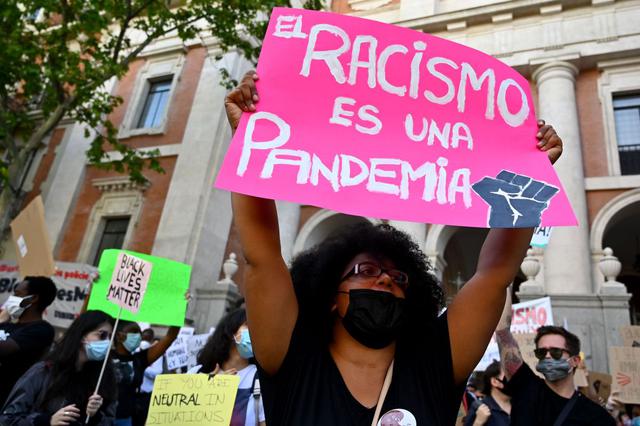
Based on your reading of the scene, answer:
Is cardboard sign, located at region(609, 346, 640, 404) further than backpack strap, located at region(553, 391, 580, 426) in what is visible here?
Yes

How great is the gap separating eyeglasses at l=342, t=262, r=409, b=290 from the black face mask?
0.33 feet

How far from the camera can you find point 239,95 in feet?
5.51

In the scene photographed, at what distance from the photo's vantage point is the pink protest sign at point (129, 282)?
4.34 meters

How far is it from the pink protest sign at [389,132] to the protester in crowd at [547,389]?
141cm

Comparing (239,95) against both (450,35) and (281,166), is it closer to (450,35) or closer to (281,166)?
(281,166)

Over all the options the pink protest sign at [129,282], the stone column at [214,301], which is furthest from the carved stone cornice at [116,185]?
the pink protest sign at [129,282]

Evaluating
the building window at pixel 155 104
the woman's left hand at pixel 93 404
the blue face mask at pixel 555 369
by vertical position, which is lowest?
the woman's left hand at pixel 93 404

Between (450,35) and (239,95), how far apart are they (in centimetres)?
1360

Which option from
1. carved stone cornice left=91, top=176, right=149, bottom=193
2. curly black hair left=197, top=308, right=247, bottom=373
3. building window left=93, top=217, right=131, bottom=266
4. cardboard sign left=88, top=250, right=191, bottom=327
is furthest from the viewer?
carved stone cornice left=91, top=176, right=149, bottom=193

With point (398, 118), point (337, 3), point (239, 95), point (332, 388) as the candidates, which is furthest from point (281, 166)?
point (337, 3)

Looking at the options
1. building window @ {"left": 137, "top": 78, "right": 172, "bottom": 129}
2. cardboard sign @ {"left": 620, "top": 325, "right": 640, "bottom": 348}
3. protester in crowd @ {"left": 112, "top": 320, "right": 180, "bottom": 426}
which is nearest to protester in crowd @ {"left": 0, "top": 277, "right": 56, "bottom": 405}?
protester in crowd @ {"left": 112, "top": 320, "right": 180, "bottom": 426}

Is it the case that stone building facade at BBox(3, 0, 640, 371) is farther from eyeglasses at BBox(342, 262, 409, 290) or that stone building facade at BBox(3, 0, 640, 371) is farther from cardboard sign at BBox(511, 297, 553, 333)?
eyeglasses at BBox(342, 262, 409, 290)

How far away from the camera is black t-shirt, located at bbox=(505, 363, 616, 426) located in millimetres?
2827

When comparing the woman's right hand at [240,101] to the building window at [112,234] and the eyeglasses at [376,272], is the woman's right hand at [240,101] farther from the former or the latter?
the building window at [112,234]
